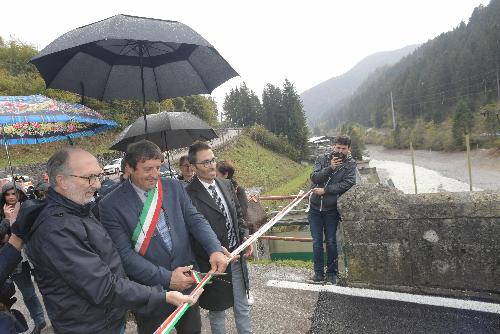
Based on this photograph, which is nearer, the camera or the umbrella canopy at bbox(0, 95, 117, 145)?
the umbrella canopy at bbox(0, 95, 117, 145)

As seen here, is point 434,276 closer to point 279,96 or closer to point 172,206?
point 172,206

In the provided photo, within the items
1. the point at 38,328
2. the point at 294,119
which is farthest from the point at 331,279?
the point at 294,119

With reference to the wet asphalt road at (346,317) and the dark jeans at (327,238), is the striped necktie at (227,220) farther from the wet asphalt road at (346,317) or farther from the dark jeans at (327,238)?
the dark jeans at (327,238)

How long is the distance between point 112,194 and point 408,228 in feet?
9.96

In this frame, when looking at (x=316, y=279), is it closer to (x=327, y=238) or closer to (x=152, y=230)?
(x=327, y=238)

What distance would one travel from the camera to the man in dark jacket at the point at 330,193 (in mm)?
4316

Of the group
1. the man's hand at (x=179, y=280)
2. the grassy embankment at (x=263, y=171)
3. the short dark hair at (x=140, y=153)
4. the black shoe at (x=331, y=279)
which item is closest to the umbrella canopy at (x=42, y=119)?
the short dark hair at (x=140, y=153)

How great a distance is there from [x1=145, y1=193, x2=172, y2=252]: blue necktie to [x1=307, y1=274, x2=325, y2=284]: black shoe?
245 cm

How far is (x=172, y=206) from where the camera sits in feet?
8.11

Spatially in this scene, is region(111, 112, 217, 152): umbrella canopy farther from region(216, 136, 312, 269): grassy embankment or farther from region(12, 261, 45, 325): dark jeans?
region(216, 136, 312, 269): grassy embankment

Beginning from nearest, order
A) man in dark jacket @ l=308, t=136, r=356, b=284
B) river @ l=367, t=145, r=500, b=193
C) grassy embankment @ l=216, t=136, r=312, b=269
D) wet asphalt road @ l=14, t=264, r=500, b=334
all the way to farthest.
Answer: wet asphalt road @ l=14, t=264, r=500, b=334
man in dark jacket @ l=308, t=136, r=356, b=284
grassy embankment @ l=216, t=136, r=312, b=269
river @ l=367, t=145, r=500, b=193

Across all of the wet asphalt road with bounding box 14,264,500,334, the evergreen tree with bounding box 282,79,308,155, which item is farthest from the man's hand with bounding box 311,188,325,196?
the evergreen tree with bounding box 282,79,308,155

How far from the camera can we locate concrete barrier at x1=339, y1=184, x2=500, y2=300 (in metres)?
3.37

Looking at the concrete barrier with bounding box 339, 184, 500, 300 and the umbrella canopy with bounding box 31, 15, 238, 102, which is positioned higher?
the umbrella canopy with bounding box 31, 15, 238, 102
